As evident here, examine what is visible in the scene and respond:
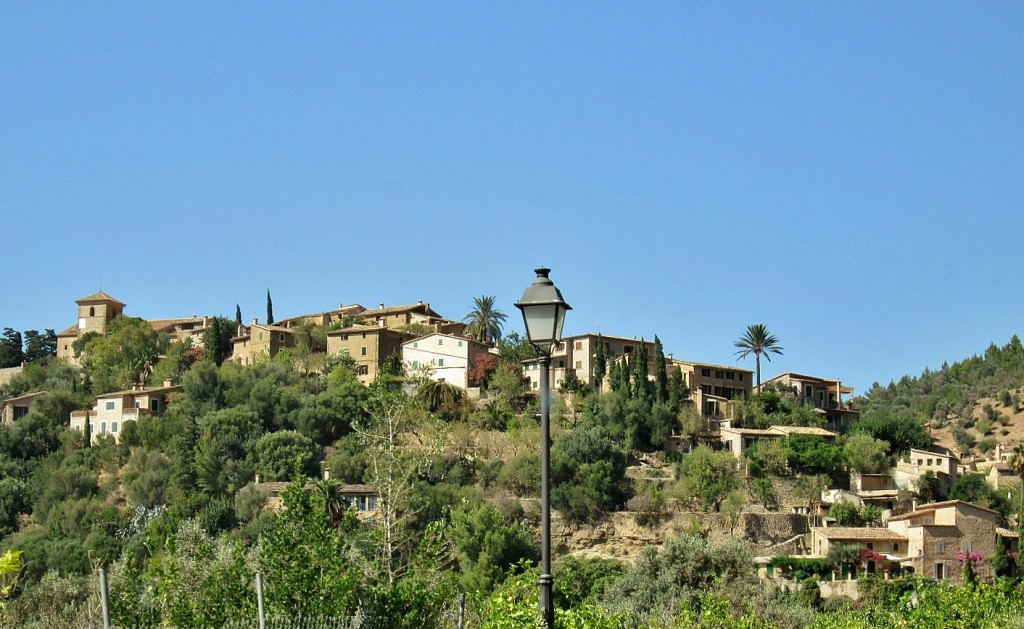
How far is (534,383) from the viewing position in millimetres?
73938

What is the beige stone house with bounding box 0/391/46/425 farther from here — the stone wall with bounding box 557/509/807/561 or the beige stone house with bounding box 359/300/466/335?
the stone wall with bounding box 557/509/807/561

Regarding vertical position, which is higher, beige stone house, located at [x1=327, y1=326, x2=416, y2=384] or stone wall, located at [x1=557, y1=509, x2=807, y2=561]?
beige stone house, located at [x1=327, y1=326, x2=416, y2=384]

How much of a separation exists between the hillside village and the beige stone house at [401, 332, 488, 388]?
0.27 feet

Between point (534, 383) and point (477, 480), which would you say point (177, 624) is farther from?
point (534, 383)

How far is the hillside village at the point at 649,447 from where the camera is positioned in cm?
5731

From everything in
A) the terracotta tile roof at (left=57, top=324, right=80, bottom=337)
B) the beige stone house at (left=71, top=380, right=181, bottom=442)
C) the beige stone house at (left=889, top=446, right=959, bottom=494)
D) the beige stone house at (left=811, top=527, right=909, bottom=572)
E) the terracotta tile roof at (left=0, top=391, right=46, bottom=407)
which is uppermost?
the terracotta tile roof at (left=57, top=324, right=80, bottom=337)

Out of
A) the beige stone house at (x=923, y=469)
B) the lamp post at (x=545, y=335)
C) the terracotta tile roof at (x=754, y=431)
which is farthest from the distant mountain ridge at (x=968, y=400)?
the lamp post at (x=545, y=335)

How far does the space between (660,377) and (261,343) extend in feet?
83.2

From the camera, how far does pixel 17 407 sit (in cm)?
7938

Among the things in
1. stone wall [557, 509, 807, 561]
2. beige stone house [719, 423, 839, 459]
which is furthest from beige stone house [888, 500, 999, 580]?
beige stone house [719, 423, 839, 459]

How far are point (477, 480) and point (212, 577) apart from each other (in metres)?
49.7

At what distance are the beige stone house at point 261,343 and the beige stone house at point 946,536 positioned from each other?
38349mm

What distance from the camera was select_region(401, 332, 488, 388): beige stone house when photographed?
73188 mm

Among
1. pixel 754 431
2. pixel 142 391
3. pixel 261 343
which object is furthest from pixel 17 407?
pixel 754 431
